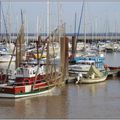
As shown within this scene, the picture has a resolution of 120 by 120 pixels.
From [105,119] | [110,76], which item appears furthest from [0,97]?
[110,76]

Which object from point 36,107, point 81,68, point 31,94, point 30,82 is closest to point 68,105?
point 36,107

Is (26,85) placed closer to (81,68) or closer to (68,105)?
(68,105)

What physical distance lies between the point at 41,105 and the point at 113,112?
17.1ft

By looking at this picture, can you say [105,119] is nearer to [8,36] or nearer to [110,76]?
[110,76]

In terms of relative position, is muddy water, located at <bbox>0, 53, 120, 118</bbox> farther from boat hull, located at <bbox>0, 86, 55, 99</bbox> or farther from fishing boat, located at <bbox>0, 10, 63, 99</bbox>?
fishing boat, located at <bbox>0, 10, 63, 99</bbox>

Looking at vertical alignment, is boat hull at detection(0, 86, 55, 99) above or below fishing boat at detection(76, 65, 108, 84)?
below

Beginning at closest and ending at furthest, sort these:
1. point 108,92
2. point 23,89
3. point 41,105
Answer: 1. point 41,105
2. point 23,89
3. point 108,92

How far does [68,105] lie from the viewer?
3014 centimetres

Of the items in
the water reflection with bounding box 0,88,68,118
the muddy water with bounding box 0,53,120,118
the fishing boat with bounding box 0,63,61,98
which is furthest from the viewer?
the fishing boat with bounding box 0,63,61,98

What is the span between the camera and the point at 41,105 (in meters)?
30.1

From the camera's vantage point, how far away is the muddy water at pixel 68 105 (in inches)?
1062

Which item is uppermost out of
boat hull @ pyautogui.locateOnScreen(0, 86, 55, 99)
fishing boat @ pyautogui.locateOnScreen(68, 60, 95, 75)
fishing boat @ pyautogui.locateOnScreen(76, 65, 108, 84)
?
fishing boat @ pyautogui.locateOnScreen(68, 60, 95, 75)

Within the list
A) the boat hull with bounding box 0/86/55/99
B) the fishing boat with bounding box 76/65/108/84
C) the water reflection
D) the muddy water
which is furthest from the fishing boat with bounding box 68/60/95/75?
the water reflection

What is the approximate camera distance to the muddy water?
1062 inches
